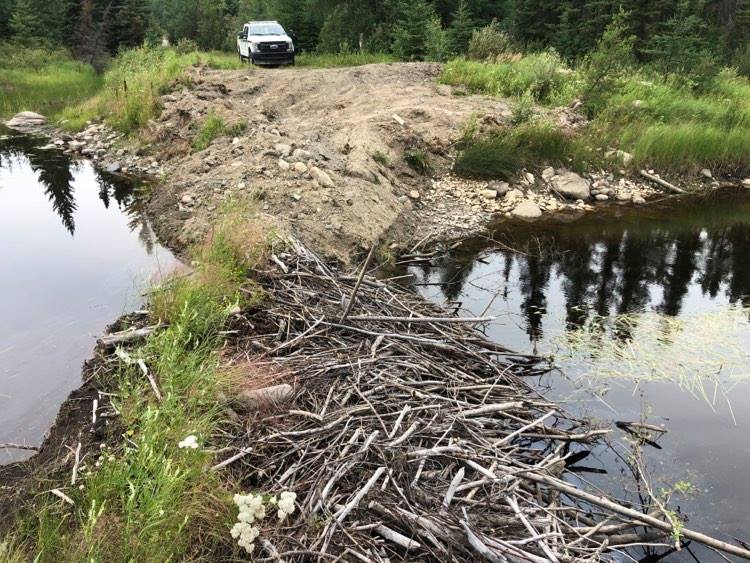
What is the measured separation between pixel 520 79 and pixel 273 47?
1078 centimetres

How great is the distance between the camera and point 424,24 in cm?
2261

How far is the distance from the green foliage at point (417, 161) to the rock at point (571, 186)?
2.56 metres

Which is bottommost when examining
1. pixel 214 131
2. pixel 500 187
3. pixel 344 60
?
pixel 500 187

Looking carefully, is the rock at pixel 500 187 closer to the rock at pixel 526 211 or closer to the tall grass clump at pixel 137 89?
the rock at pixel 526 211

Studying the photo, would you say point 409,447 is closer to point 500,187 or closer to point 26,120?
point 500,187

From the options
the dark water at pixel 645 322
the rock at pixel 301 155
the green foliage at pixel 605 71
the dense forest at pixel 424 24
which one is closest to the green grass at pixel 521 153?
the dark water at pixel 645 322

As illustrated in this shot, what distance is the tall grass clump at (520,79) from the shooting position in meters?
14.5

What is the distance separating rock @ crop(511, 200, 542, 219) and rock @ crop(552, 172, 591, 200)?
110cm

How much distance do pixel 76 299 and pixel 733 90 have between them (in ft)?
55.3

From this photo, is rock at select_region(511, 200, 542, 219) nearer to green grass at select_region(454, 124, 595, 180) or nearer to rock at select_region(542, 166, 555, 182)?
green grass at select_region(454, 124, 595, 180)

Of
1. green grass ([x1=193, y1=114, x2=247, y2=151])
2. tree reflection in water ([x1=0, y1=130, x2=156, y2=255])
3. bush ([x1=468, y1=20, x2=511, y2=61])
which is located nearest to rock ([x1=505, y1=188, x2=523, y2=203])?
green grass ([x1=193, y1=114, x2=247, y2=151])

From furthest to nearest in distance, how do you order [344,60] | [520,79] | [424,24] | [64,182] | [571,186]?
1. [344,60]
2. [424,24]
3. [520,79]
4. [64,182]
5. [571,186]

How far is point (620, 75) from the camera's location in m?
14.0

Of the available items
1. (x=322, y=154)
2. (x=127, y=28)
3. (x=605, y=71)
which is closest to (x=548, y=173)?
(x=605, y=71)
